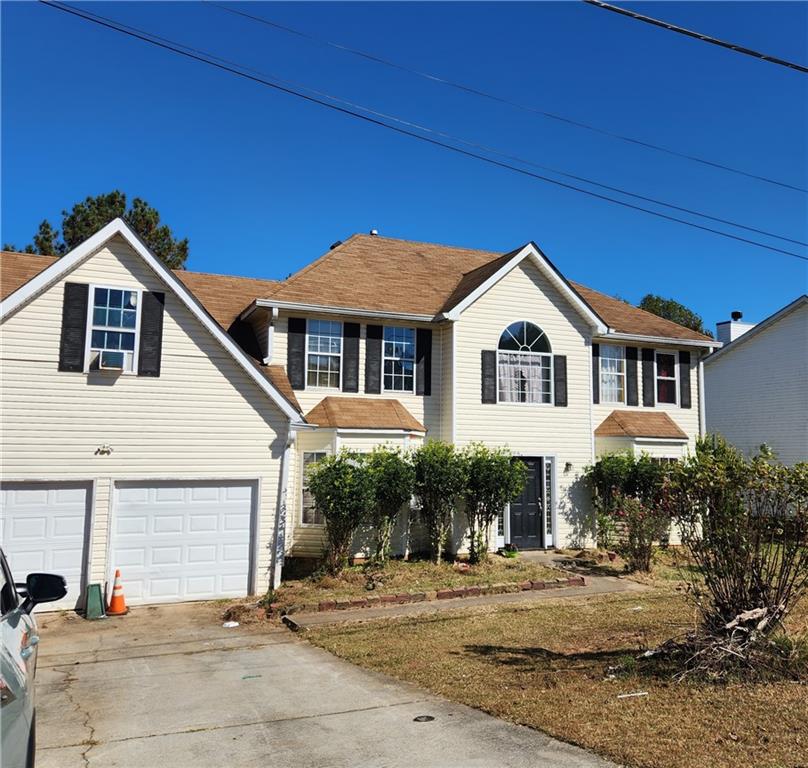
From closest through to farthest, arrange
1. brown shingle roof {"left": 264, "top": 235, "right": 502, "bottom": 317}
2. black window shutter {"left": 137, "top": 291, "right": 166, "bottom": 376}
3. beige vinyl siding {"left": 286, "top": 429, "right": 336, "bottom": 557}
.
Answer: black window shutter {"left": 137, "top": 291, "right": 166, "bottom": 376}, beige vinyl siding {"left": 286, "top": 429, "right": 336, "bottom": 557}, brown shingle roof {"left": 264, "top": 235, "right": 502, "bottom": 317}

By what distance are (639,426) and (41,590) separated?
16191mm

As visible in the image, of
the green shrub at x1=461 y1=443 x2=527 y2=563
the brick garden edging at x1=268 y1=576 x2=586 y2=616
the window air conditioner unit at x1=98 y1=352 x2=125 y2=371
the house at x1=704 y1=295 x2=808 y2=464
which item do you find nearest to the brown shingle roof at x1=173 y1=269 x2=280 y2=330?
the window air conditioner unit at x1=98 y1=352 x2=125 y2=371

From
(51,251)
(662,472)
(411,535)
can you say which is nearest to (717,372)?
(411,535)

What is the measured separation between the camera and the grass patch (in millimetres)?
12169

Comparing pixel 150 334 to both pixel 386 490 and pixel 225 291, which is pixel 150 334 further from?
pixel 225 291

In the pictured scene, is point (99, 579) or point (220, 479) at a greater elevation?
point (220, 479)

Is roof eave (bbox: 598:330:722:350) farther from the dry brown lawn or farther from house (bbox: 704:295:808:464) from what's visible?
the dry brown lawn

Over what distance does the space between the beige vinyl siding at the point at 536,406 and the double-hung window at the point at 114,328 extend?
7606 mm

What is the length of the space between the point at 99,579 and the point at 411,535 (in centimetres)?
676

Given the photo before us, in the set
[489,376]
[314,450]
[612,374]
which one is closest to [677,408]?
[612,374]

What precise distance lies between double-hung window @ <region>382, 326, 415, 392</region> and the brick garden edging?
5578 millimetres

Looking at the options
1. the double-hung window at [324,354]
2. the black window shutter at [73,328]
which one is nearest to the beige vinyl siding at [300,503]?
the double-hung window at [324,354]

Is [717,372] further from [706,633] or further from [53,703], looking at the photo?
[53,703]

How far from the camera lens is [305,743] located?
18.9 feet
